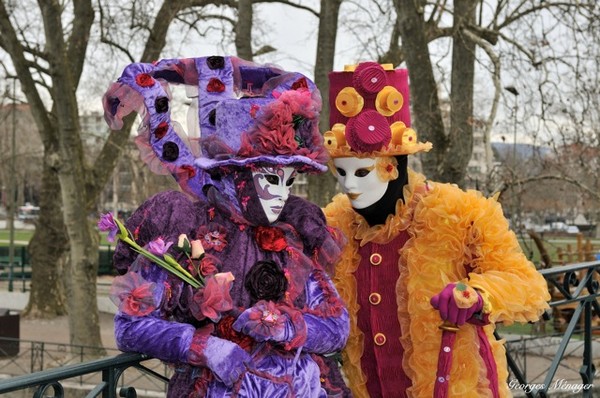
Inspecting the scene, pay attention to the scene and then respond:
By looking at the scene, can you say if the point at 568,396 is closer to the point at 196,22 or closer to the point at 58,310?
the point at 196,22

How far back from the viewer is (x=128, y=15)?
11.4 meters

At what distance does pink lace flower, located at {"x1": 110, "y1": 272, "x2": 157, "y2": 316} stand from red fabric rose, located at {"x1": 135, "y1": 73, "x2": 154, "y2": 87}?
2.39ft

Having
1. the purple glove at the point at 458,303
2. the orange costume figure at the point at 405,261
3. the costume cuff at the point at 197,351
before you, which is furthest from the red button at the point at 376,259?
the costume cuff at the point at 197,351

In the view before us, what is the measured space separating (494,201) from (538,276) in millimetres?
341

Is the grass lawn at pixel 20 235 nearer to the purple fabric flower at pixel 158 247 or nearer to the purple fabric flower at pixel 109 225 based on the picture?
the purple fabric flower at pixel 109 225

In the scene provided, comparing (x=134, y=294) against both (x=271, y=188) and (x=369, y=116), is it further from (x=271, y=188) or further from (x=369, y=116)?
(x=369, y=116)

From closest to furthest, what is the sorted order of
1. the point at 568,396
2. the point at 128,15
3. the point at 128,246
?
the point at 128,246 → the point at 568,396 → the point at 128,15

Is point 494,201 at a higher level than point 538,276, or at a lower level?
higher

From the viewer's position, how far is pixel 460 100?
7871mm

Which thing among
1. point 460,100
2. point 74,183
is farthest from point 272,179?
point 74,183

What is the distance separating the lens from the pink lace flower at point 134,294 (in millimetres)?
2432

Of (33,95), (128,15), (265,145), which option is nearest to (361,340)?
(265,145)

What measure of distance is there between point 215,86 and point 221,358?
101 centimetres

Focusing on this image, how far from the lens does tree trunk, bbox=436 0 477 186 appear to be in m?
7.39
